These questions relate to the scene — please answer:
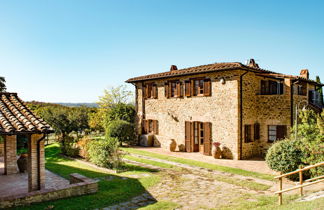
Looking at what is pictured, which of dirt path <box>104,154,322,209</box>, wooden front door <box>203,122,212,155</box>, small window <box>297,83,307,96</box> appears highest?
small window <box>297,83,307,96</box>

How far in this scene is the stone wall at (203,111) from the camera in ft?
47.1

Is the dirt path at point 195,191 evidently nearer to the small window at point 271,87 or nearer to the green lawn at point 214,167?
the green lawn at point 214,167

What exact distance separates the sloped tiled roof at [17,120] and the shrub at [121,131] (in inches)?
411

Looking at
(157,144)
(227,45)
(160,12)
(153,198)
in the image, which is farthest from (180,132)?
(153,198)

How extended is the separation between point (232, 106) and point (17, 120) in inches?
438

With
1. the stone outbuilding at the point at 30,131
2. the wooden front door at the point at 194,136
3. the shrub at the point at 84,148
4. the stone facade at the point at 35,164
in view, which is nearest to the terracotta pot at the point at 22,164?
the stone outbuilding at the point at 30,131

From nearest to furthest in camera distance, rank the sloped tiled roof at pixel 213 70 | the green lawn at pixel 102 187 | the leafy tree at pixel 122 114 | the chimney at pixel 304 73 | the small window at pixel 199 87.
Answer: the green lawn at pixel 102 187, the sloped tiled roof at pixel 213 70, the small window at pixel 199 87, the chimney at pixel 304 73, the leafy tree at pixel 122 114

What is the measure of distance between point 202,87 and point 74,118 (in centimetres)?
1050

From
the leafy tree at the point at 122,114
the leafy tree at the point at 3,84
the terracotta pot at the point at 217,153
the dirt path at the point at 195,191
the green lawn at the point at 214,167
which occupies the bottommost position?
the green lawn at the point at 214,167

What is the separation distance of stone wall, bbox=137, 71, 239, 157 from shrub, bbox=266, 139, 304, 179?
151 inches

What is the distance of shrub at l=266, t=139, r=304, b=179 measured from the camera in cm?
979

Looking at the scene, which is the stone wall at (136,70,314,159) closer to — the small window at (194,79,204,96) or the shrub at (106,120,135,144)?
the small window at (194,79,204,96)

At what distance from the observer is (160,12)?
42.0 feet

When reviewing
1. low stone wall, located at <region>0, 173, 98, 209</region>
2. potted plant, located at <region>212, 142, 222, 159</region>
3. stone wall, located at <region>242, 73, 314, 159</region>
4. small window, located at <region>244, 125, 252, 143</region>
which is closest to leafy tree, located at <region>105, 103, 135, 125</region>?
potted plant, located at <region>212, 142, 222, 159</region>
